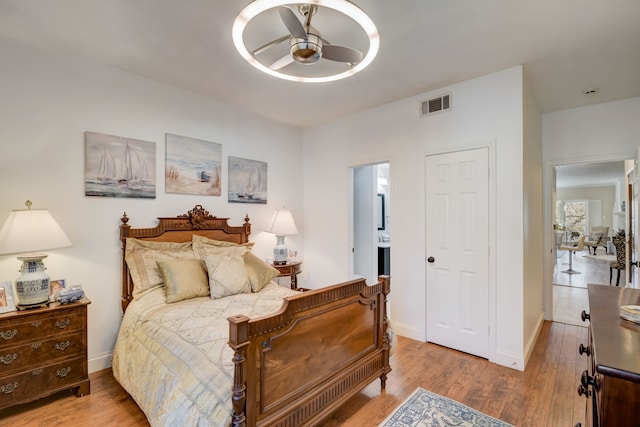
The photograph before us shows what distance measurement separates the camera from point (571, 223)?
12.7 meters

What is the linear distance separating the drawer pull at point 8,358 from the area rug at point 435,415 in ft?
8.54

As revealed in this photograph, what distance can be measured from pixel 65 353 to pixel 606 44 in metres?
4.96

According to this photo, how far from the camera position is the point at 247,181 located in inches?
159

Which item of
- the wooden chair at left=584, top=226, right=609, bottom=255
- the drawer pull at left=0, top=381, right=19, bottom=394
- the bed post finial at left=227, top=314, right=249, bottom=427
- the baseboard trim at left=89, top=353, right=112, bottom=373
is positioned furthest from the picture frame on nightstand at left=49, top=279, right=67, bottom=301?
the wooden chair at left=584, top=226, right=609, bottom=255

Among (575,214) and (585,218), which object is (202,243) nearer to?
(585,218)

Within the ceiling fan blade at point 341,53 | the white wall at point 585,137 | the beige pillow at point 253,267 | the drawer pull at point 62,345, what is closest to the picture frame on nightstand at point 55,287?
the drawer pull at point 62,345

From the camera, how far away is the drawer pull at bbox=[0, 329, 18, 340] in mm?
2076

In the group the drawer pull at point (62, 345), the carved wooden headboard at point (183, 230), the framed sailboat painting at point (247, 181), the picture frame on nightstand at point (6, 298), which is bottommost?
the drawer pull at point (62, 345)

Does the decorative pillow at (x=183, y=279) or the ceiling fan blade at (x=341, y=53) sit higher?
the ceiling fan blade at (x=341, y=53)

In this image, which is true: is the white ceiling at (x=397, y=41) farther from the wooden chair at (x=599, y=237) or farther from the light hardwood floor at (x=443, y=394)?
the wooden chair at (x=599, y=237)

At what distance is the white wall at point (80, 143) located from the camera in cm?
243

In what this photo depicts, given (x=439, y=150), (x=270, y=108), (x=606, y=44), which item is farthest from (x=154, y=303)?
(x=606, y=44)

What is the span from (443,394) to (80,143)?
3803mm

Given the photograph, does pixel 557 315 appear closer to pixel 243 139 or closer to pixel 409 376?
pixel 409 376
